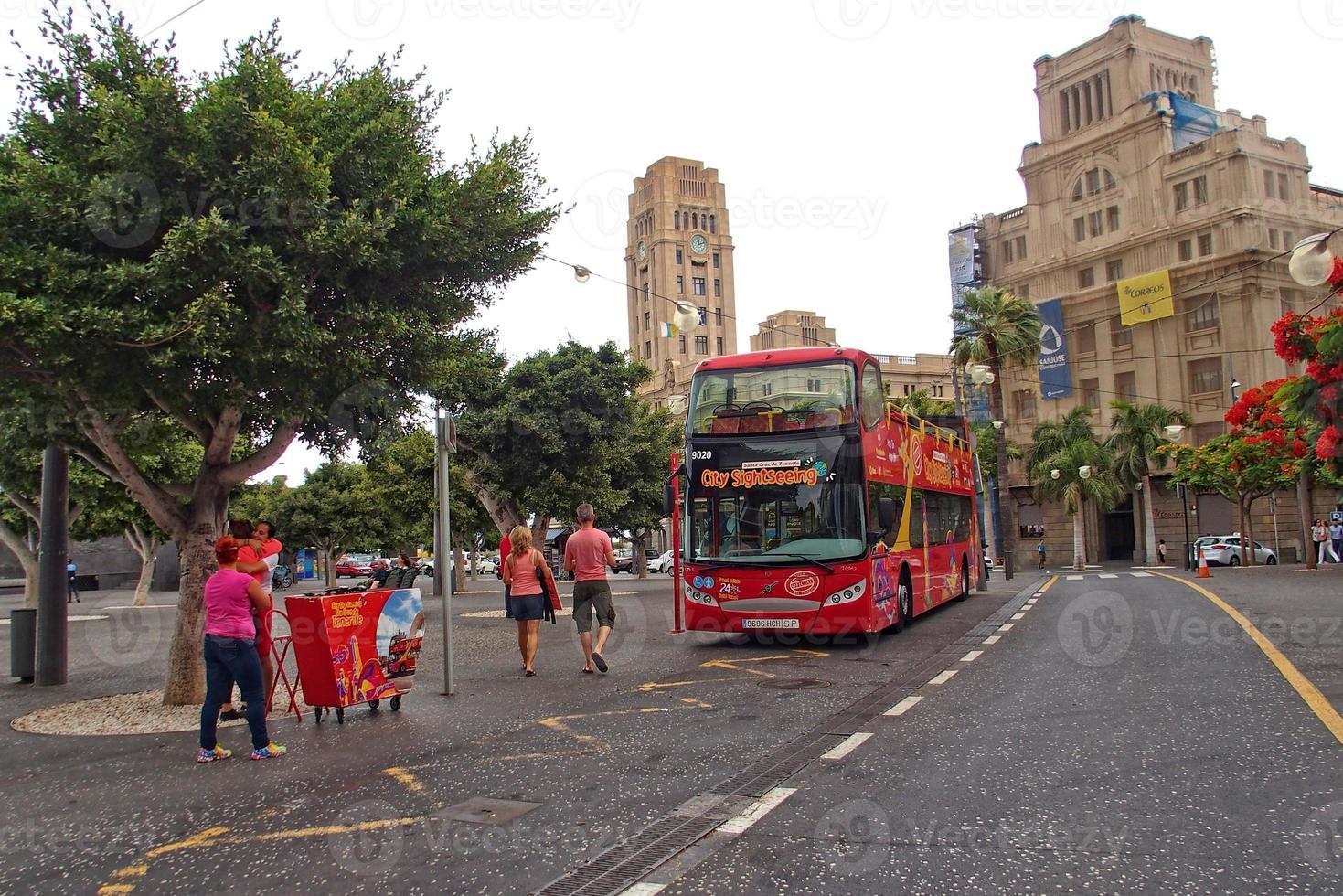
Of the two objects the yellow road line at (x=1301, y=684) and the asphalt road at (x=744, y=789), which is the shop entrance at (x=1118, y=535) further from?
the asphalt road at (x=744, y=789)

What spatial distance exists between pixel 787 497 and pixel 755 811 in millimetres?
8042

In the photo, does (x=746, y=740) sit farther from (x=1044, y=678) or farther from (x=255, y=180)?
(x=255, y=180)

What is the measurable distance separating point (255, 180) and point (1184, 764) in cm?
847

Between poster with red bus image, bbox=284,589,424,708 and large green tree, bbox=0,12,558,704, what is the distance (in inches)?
83.0

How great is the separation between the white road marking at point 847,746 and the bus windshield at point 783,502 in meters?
5.74

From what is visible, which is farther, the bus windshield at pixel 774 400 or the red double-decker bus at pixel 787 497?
the bus windshield at pixel 774 400

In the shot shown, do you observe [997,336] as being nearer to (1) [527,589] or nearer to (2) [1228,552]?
(2) [1228,552]

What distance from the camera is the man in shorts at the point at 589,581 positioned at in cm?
1162

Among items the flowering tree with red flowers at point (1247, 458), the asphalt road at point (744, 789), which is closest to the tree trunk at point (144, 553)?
the asphalt road at point (744, 789)

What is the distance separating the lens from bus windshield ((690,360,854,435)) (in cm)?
1353

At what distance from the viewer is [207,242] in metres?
8.59

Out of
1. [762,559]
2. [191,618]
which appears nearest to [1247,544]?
[762,559]

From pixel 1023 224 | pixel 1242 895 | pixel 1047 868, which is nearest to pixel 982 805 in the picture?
pixel 1047 868

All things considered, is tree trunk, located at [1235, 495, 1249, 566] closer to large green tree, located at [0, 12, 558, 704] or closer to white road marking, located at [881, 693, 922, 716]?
white road marking, located at [881, 693, 922, 716]
